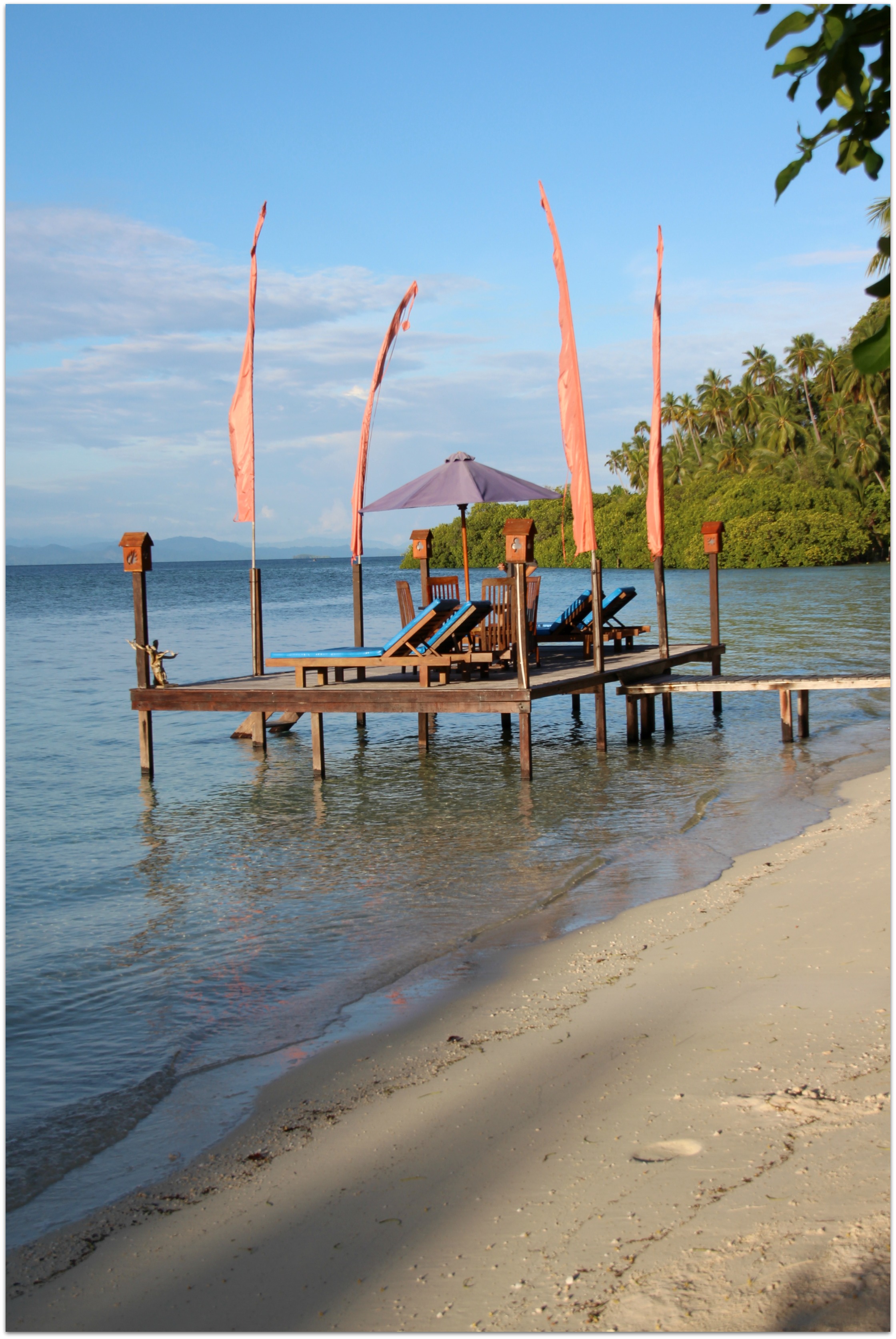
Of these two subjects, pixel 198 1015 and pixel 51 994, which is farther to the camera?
pixel 51 994

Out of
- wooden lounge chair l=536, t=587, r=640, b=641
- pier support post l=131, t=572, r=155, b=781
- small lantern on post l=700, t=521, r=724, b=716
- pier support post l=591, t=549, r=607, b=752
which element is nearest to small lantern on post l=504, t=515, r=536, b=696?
pier support post l=591, t=549, r=607, b=752

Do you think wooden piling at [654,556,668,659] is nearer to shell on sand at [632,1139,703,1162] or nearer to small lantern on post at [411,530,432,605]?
small lantern on post at [411,530,432,605]

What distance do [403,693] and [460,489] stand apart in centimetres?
348

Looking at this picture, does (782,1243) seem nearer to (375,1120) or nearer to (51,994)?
(375,1120)

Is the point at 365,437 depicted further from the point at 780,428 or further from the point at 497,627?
the point at 780,428

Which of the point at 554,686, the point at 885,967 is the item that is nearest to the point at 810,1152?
the point at 885,967

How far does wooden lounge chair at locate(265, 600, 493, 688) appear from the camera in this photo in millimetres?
12195

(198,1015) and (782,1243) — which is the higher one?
(782,1243)

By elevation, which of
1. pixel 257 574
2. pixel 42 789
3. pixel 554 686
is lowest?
pixel 42 789

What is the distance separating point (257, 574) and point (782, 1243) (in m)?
12.3

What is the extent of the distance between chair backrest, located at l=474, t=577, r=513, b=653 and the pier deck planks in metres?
0.40

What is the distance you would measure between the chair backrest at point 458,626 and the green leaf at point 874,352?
10531 mm

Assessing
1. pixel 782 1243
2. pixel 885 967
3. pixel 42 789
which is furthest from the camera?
pixel 42 789

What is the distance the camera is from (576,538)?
490 inches
